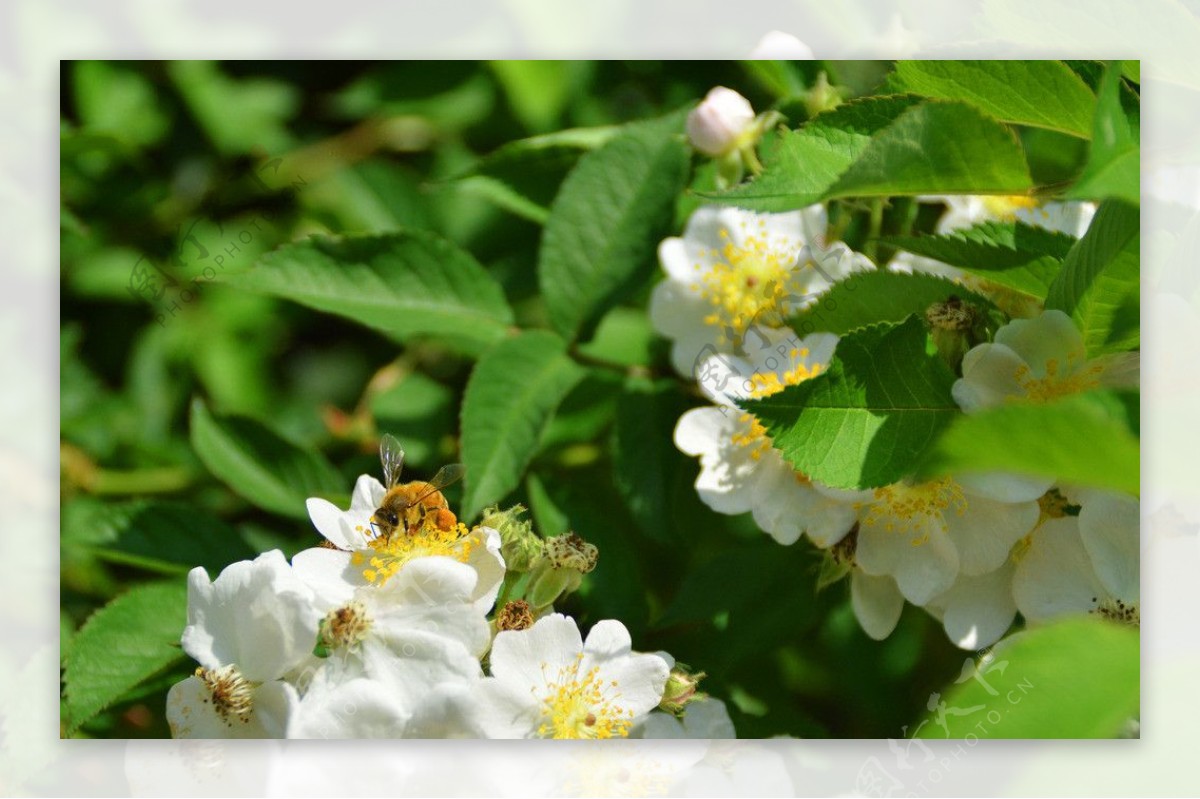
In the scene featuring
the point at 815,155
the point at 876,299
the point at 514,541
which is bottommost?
the point at 514,541

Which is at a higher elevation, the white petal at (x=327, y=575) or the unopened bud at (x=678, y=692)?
the white petal at (x=327, y=575)

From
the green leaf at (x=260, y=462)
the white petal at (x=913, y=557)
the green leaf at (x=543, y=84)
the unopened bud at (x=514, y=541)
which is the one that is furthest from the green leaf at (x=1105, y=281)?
the green leaf at (x=260, y=462)

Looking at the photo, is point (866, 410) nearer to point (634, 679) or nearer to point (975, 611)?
point (975, 611)

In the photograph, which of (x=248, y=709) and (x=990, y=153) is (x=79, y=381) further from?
(x=990, y=153)

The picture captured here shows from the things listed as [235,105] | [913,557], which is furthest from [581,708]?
[235,105]

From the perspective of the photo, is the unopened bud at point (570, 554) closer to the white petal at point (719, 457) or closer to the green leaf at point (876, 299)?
the white petal at point (719, 457)

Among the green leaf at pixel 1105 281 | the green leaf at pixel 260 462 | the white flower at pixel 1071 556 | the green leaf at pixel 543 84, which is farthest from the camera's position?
the green leaf at pixel 543 84
